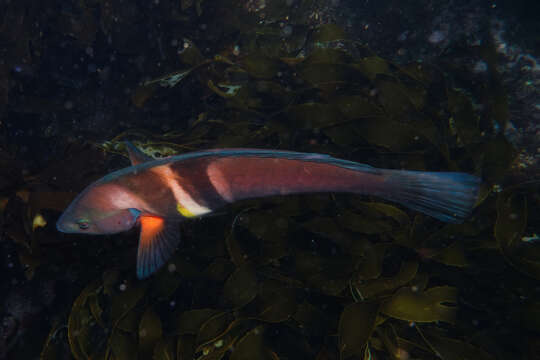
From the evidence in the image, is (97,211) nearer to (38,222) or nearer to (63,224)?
(63,224)

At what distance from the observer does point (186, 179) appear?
5.78ft

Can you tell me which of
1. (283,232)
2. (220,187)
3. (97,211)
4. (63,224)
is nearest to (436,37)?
(283,232)

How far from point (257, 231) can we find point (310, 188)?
1024 mm

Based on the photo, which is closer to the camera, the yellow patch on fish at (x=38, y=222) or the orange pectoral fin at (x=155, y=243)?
the orange pectoral fin at (x=155, y=243)

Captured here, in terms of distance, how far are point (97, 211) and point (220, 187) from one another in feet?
2.60

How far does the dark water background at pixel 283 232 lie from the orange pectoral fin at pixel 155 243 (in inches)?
27.1

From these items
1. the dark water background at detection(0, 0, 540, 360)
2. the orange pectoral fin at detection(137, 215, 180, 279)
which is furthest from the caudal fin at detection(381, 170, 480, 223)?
the orange pectoral fin at detection(137, 215, 180, 279)

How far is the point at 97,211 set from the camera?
1.81 m

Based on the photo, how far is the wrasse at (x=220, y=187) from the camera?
1.60m

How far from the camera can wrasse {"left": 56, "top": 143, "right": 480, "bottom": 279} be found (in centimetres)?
160

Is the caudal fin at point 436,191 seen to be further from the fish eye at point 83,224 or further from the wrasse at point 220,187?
the fish eye at point 83,224

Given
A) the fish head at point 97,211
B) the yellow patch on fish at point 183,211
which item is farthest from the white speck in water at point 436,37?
the fish head at point 97,211

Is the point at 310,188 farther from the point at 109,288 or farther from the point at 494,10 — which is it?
the point at 494,10

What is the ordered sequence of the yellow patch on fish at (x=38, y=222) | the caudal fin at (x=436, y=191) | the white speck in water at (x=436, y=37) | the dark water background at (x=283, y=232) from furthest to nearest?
the white speck in water at (x=436, y=37)
the yellow patch on fish at (x=38, y=222)
the dark water background at (x=283, y=232)
the caudal fin at (x=436, y=191)
